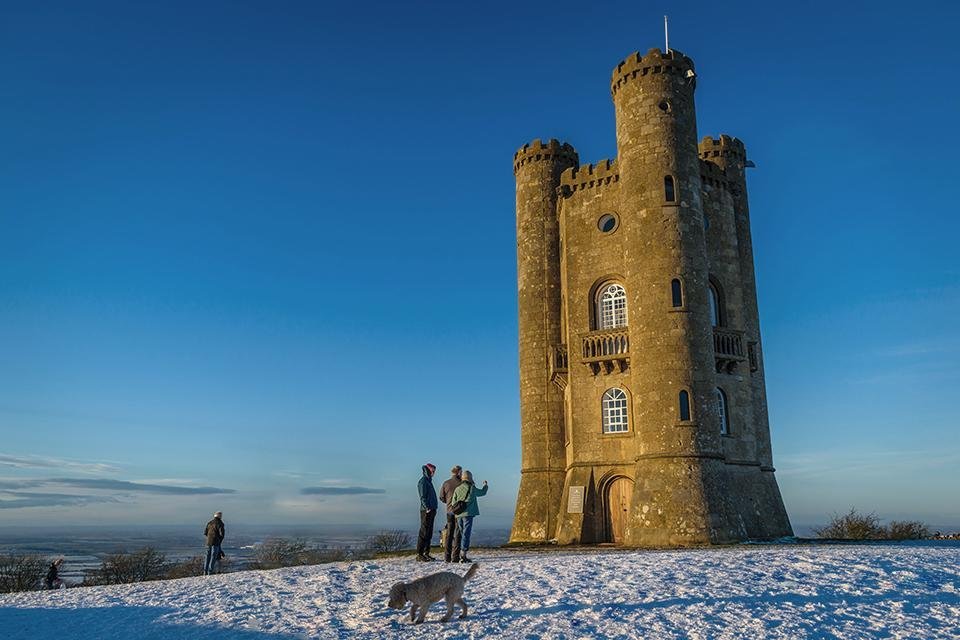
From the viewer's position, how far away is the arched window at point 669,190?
2927 centimetres

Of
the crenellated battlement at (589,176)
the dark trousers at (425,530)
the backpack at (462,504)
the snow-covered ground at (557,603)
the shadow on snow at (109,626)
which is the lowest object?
the shadow on snow at (109,626)

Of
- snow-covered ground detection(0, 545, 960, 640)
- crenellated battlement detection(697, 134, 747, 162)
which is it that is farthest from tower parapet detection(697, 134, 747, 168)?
snow-covered ground detection(0, 545, 960, 640)

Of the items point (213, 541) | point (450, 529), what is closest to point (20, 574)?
point (213, 541)

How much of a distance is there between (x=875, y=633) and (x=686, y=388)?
1610 cm

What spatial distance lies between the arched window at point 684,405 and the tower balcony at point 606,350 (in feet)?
11.4

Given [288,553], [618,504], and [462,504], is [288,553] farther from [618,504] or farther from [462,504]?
[462,504]

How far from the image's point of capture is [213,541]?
20.9 metres

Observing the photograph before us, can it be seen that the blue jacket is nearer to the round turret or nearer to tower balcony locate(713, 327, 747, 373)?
tower balcony locate(713, 327, 747, 373)

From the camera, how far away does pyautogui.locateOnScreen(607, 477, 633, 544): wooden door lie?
29859 mm

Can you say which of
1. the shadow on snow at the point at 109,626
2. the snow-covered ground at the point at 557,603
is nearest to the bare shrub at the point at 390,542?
the snow-covered ground at the point at 557,603

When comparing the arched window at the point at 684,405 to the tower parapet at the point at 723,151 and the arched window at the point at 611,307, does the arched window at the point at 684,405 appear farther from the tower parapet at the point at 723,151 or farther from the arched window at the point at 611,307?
the tower parapet at the point at 723,151

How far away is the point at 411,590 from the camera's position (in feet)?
38.3

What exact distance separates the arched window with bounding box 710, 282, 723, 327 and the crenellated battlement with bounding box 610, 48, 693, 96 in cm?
867

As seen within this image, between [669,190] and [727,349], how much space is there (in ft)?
21.6
